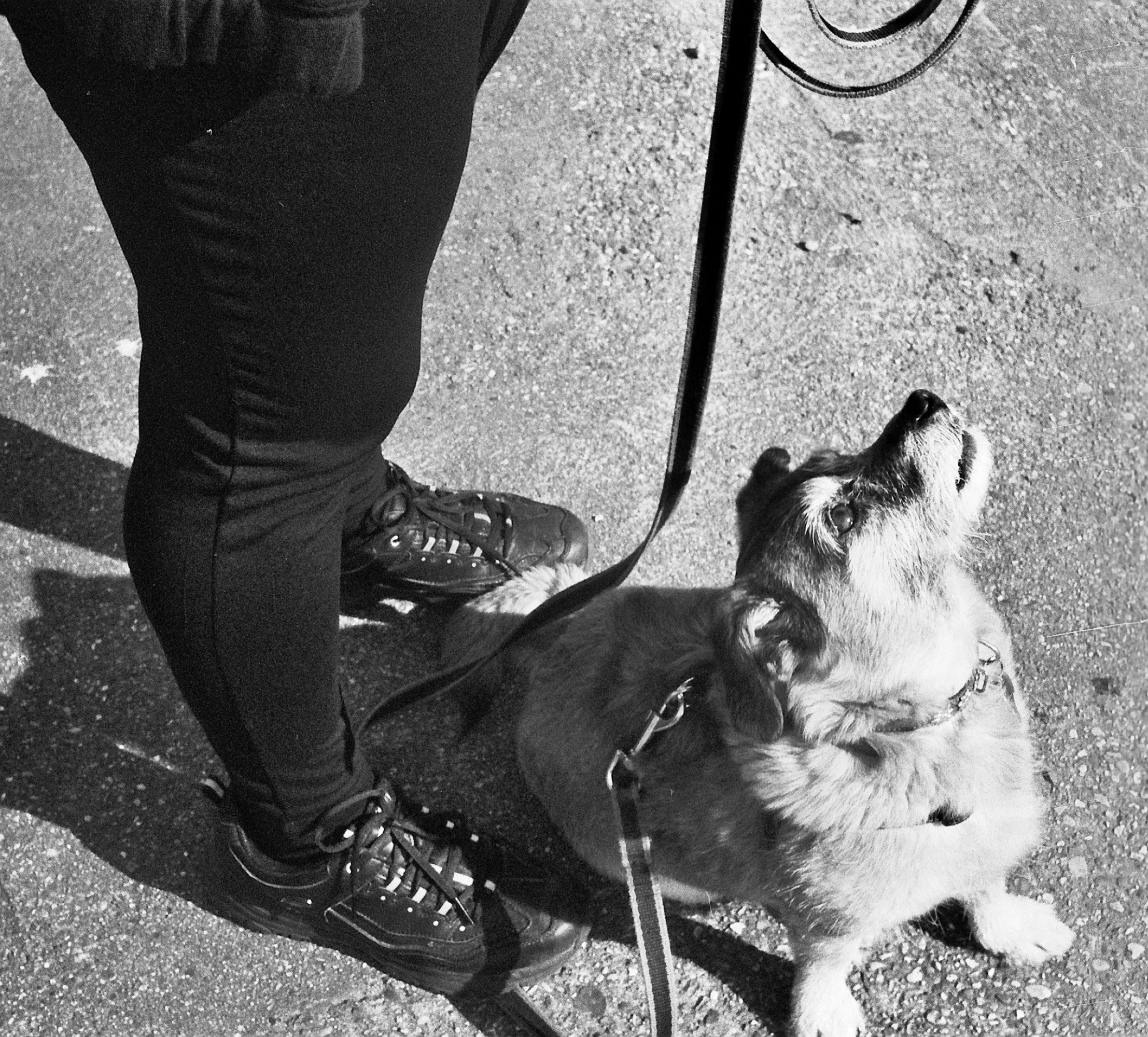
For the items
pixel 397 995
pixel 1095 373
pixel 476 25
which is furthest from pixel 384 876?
pixel 1095 373

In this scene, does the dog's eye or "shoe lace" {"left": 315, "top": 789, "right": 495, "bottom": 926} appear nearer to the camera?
the dog's eye

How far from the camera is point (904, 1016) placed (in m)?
2.60

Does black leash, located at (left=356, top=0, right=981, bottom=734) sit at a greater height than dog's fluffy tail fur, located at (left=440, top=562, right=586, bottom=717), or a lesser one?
greater

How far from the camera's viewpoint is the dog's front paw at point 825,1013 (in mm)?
2520

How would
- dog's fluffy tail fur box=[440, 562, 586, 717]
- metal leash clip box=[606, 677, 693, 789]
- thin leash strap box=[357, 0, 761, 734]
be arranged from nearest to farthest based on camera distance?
thin leash strap box=[357, 0, 761, 734] < metal leash clip box=[606, 677, 693, 789] < dog's fluffy tail fur box=[440, 562, 586, 717]

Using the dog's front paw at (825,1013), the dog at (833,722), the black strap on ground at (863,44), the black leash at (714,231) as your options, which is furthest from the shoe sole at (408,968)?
the black strap on ground at (863,44)

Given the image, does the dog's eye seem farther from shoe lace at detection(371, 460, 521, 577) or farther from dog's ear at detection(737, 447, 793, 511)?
shoe lace at detection(371, 460, 521, 577)

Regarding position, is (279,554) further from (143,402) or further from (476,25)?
(476,25)

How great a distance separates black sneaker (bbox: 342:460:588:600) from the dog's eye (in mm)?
1097

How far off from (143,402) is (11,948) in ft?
5.24

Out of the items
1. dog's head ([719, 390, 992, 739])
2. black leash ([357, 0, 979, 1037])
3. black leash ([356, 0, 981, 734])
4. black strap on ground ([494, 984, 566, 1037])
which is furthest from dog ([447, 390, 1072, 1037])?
black strap on ground ([494, 984, 566, 1037])

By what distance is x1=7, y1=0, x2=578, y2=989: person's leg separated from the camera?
1450 mm

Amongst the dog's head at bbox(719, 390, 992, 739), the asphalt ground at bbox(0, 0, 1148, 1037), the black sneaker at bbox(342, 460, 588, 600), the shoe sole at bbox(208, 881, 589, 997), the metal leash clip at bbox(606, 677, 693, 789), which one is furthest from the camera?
the black sneaker at bbox(342, 460, 588, 600)

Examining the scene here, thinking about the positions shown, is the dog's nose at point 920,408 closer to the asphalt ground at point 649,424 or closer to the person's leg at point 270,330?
the person's leg at point 270,330
